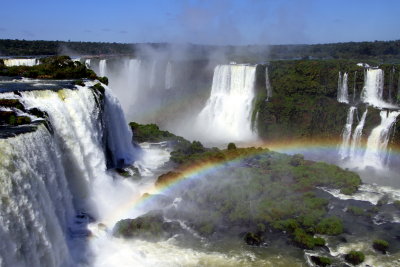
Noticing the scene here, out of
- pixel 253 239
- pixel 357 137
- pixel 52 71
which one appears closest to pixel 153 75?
pixel 52 71

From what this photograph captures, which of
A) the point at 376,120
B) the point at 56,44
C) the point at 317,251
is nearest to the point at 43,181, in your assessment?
the point at 317,251

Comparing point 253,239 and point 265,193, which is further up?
point 265,193

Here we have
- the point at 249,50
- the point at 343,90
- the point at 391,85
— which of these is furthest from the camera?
the point at 249,50

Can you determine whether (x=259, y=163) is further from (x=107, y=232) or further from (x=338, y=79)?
(x=338, y=79)

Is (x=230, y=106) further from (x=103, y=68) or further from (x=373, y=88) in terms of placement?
(x=103, y=68)

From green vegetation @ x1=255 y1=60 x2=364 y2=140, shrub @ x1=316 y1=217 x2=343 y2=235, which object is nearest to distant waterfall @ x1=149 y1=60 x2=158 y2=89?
green vegetation @ x1=255 y1=60 x2=364 y2=140

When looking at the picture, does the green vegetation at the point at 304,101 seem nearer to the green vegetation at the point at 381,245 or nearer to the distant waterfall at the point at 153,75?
the distant waterfall at the point at 153,75
